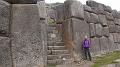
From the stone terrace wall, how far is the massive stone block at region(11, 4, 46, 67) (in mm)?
7530

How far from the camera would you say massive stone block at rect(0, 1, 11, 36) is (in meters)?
4.91

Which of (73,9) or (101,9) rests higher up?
(101,9)

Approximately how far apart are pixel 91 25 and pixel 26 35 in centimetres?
963

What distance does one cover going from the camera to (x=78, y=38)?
13086mm

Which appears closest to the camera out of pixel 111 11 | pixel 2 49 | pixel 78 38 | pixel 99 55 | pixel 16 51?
pixel 2 49

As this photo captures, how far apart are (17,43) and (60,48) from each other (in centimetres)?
804

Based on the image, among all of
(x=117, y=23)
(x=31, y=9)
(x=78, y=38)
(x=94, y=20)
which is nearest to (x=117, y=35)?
(x=117, y=23)

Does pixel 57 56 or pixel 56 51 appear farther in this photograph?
pixel 56 51

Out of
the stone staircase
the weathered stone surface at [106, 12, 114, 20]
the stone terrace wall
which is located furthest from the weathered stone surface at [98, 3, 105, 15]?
the stone staircase

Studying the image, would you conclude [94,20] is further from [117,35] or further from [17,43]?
[17,43]

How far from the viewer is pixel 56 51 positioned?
41.2 feet

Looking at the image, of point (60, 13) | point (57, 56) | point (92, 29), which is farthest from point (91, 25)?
point (57, 56)

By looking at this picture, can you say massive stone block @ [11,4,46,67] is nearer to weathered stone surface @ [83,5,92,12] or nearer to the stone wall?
the stone wall

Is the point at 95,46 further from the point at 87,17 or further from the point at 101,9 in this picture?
the point at 101,9
